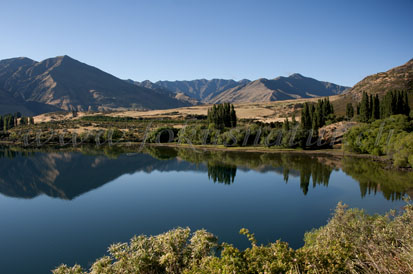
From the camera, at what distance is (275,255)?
1297 centimetres

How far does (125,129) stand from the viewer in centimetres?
14100

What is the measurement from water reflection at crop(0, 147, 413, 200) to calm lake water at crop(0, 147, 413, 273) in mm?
237

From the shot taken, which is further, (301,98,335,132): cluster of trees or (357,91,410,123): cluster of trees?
(301,98,335,132): cluster of trees

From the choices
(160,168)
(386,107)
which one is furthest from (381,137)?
(160,168)

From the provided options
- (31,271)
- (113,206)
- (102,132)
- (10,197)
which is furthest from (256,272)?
(102,132)

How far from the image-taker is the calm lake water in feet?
107

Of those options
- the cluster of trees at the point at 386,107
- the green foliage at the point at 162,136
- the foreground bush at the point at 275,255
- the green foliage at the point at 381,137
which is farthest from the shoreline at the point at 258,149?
the foreground bush at the point at 275,255

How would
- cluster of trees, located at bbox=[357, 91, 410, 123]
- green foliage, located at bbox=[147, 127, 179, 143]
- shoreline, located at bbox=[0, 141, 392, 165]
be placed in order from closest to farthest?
shoreline, located at bbox=[0, 141, 392, 165] < cluster of trees, located at bbox=[357, 91, 410, 123] < green foliage, located at bbox=[147, 127, 179, 143]

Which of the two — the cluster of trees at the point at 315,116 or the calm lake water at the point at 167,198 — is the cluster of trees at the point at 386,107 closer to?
the cluster of trees at the point at 315,116

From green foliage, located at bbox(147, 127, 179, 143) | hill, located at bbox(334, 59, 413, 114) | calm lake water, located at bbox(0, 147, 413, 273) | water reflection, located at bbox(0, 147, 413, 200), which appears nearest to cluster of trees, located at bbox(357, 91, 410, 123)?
water reflection, located at bbox(0, 147, 413, 200)

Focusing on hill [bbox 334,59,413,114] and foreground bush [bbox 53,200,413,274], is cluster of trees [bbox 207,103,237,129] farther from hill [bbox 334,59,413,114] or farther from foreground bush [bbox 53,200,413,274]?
foreground bush [bbox 53,200,413,274]

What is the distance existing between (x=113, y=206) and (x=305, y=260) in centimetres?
3851

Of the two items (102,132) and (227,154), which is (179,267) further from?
(102,132)

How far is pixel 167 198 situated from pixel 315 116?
219 feet
